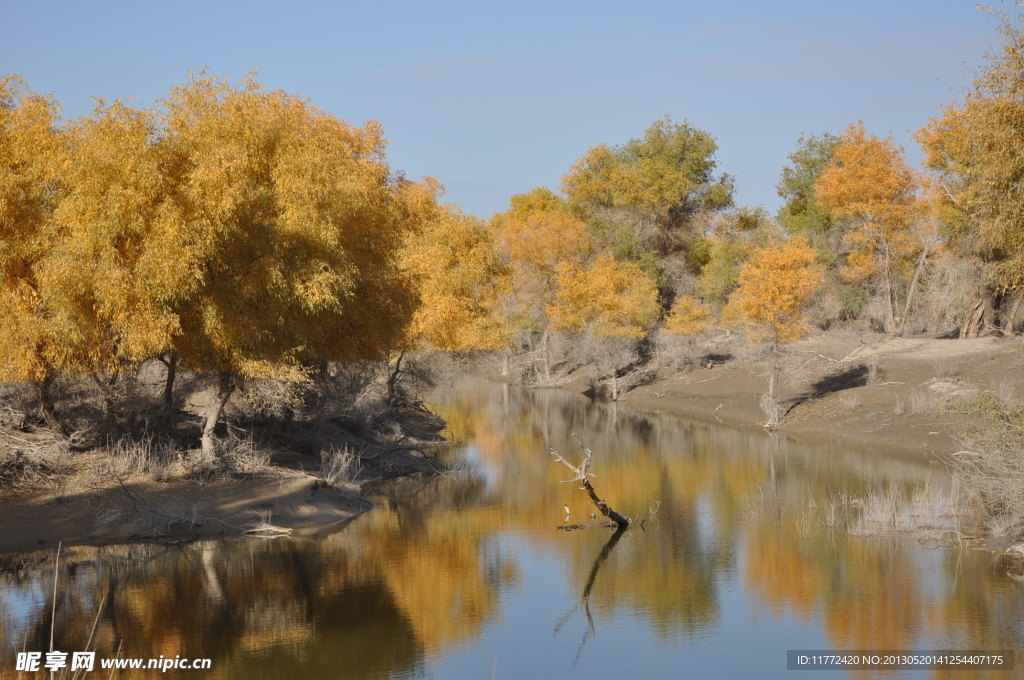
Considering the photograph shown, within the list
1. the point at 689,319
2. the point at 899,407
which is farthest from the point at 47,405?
the point at 689,319

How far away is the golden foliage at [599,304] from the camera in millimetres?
61344

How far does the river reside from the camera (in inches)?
671

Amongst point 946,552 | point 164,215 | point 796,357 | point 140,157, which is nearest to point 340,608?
point 164,215

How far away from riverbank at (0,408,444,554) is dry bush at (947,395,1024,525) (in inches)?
596

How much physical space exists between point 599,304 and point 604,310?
1.52 ft

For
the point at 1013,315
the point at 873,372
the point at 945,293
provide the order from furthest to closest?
the point at 945,293 → the point at 873,372 → the point at 1013,315

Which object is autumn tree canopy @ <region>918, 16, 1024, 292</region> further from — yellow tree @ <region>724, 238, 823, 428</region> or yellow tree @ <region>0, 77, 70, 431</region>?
yellow tree @ <region>724, 238, 823, 428</region>

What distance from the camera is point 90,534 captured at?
23953 mm

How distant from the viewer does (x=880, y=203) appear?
5819 cm

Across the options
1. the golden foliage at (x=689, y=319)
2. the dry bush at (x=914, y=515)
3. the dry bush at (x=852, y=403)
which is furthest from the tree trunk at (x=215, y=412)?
the golden foliage at (x=689, y=319)

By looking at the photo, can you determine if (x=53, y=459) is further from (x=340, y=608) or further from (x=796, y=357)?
(x=796, y=357)

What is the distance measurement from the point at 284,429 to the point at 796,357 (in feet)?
88.4

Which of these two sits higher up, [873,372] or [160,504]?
[873,372]

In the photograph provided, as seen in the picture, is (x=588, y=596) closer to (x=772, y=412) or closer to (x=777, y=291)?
(x=772, y=412)
